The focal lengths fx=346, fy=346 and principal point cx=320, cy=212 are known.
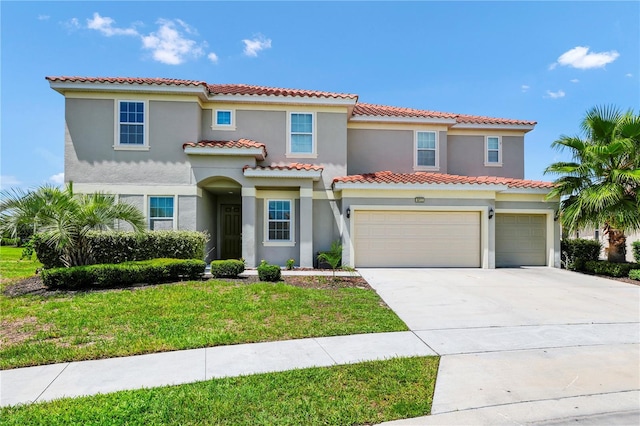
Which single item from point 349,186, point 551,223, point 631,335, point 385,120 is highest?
point 385,120

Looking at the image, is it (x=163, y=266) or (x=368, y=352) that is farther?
(x=163, y=266)

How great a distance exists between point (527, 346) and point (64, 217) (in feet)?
38.6

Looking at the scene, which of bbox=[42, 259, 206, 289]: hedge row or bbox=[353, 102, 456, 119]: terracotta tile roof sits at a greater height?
bbox=[353, 102, 456, 119]: terracotta tile roof

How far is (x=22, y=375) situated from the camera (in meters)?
4.68

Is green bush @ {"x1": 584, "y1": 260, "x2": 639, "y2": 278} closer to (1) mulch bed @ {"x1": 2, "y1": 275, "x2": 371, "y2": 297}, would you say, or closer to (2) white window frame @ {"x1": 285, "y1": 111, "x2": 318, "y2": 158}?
(1) mulch bed @ {"x1": 2, "y1": 275, "x2": 371, "y2": 297}

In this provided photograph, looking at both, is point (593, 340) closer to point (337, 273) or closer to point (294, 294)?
point (294, 294)

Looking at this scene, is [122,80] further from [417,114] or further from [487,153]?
[487,153]

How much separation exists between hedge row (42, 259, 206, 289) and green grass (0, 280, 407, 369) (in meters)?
0.76

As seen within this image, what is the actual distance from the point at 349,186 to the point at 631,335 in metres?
9.11

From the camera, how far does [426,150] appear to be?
16125 mm

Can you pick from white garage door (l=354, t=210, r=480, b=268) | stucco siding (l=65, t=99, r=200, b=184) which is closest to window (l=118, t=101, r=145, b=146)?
stucco siding (l=65, t=99, r=200, b=184)

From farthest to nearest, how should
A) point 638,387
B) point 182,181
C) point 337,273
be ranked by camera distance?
1. point 182,181
2. point 337,273
3. point 638,387

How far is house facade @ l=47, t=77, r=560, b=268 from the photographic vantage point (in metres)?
13.2

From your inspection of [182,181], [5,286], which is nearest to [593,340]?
[182,181]
